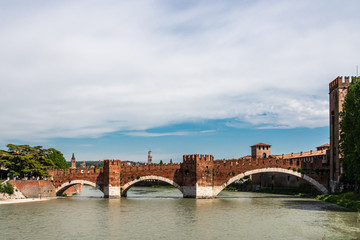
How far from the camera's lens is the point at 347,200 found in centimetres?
3189

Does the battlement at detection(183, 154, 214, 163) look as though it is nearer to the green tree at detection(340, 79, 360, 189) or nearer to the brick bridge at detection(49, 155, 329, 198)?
the brick bridge at detection(49, 155, 329, 198)

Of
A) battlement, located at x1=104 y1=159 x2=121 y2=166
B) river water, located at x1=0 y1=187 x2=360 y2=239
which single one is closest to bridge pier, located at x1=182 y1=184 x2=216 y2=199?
river water, located at x1=0 y1=187 x2=360 y2=239

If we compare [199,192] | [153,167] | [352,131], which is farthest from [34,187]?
[352,131]

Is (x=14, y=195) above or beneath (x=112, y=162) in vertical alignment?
beneath

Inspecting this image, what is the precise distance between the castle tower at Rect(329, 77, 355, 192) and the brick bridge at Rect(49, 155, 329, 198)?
1.82 metres

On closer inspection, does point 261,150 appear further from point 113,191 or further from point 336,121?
point 113,191

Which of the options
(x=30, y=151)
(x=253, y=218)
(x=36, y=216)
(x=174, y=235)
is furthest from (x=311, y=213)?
(x=30, y=151)

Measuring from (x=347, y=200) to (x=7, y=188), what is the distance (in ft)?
100.0

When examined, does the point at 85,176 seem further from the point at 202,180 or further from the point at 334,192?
the point at 334,192

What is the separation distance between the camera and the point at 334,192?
38500mm

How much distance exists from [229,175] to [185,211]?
11824 millimetres

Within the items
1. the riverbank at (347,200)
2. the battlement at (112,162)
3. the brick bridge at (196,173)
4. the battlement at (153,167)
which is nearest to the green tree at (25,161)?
the brick bridge at (196,173)

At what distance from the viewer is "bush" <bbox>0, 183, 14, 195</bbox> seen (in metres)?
37.0

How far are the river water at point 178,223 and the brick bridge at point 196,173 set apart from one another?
25.3ft
